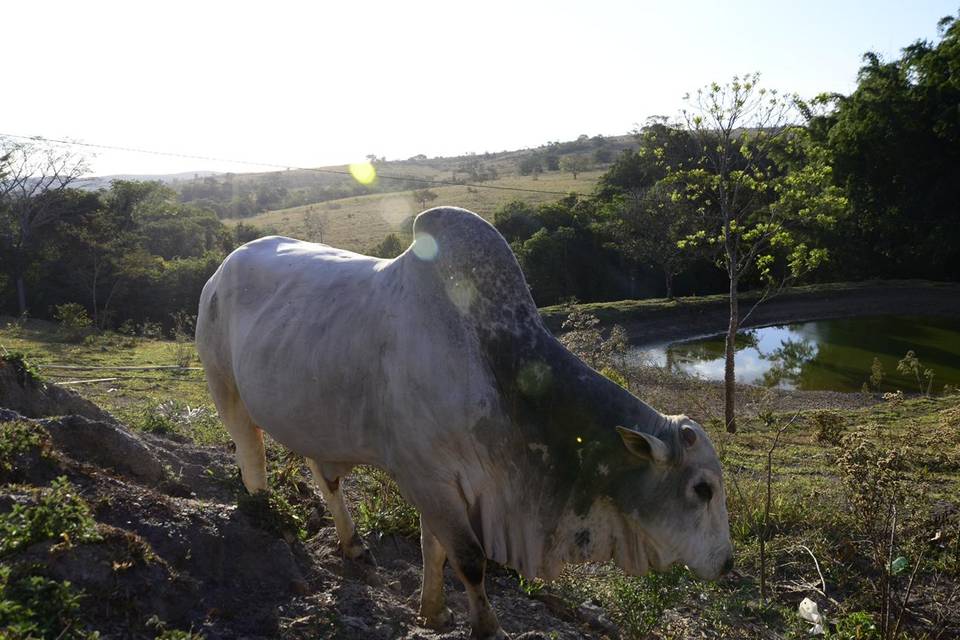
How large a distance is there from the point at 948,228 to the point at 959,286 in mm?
5144

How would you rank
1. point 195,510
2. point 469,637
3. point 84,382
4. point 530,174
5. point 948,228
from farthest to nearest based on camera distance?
point 530,174
point 948,228
point 84,382
point 195,510
point 469,637

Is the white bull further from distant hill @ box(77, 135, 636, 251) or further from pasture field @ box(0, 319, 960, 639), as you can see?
distant hill @ box(77, 135, 636, 251)

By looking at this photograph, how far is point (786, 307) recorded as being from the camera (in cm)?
3391

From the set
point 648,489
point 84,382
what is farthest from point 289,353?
point 84,382

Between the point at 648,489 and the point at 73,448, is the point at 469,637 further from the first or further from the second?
the point at 73,448

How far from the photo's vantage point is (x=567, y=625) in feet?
15.0

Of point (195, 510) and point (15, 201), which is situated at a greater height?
point (15, 201)

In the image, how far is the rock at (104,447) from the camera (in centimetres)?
494

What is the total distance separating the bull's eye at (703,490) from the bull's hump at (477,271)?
1076 millimetres

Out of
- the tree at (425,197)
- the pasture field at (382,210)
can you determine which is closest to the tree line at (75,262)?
the pasture field at (382,210)

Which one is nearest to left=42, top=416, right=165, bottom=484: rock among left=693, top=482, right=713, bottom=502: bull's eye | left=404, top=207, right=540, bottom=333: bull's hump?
left=404, top=207, right=540, bottom=333: bull's hump

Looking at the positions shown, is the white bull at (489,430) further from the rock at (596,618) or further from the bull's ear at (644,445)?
the rock at (596,618)

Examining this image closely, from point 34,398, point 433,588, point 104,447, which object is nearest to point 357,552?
point 433,588

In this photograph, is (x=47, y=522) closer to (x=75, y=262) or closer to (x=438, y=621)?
(x=438, y=621)
